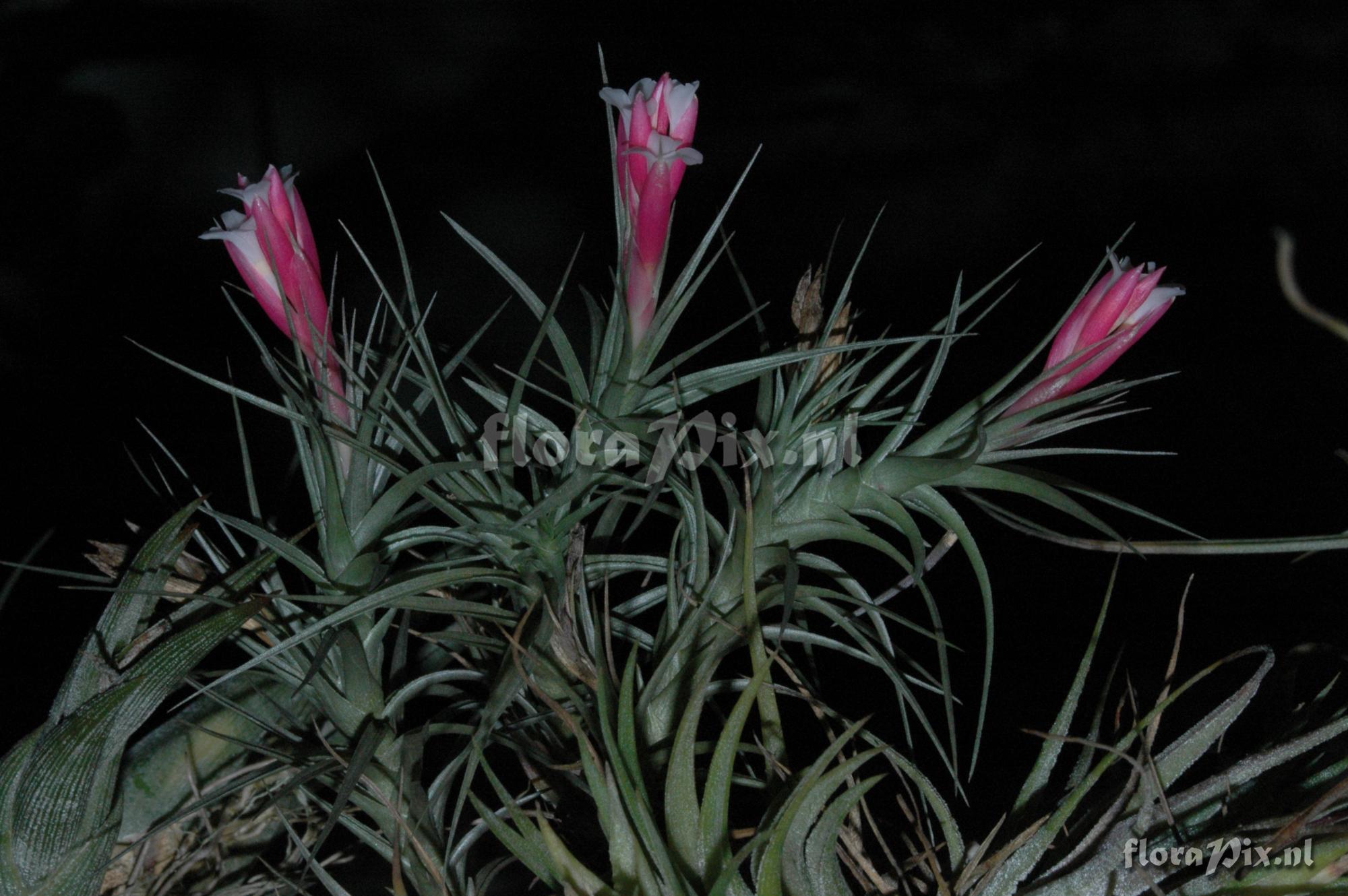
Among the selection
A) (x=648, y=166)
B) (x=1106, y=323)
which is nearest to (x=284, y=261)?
(x=648, y=166)

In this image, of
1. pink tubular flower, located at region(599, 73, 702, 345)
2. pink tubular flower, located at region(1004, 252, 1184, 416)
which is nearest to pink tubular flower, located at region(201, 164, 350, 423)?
pink tubular flower, located at region(599, 73, 702, 345)

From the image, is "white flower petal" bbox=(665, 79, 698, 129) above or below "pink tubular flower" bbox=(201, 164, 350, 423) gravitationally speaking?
above

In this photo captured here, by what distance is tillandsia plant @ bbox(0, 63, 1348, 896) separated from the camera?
26.0 inches

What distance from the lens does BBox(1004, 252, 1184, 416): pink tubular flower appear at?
71 centimetres

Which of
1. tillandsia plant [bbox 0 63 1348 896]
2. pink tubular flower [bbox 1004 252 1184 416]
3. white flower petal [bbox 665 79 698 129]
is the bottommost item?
tillandsia plant [bbox 0 63 1348 896]

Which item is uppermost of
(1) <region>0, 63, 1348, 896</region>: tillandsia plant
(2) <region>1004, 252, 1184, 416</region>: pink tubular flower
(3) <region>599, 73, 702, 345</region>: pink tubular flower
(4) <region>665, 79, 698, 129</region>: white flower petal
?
(4) <region>665, 79, 698, 129</region>: white flower petal

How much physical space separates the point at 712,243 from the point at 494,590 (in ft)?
2.30

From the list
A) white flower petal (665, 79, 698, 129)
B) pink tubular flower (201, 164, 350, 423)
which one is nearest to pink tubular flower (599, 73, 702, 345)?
white flower petal (665, 79, 698, 129)

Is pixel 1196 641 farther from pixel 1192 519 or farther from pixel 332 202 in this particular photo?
pixel 332 202

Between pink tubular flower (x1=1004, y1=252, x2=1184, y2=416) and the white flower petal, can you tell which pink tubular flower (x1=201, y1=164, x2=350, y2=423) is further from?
pink tubular flower (x1=1004, y1=252, x2=1184, y2=416)

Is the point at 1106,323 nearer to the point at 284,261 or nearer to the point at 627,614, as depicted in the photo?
the point at 627,614

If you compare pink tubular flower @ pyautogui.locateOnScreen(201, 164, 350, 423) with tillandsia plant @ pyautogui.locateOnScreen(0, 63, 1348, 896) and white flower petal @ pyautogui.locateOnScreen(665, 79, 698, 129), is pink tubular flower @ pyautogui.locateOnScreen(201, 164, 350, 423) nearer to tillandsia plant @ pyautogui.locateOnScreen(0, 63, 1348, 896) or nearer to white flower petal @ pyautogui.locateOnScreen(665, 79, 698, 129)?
tillandsia plant @ pyautogui.locateOnScreen(0, 63, 1348, 896)

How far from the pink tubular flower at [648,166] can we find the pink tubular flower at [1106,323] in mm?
287

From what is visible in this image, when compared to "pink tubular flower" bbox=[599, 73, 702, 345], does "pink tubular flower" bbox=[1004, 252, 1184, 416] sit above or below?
below
